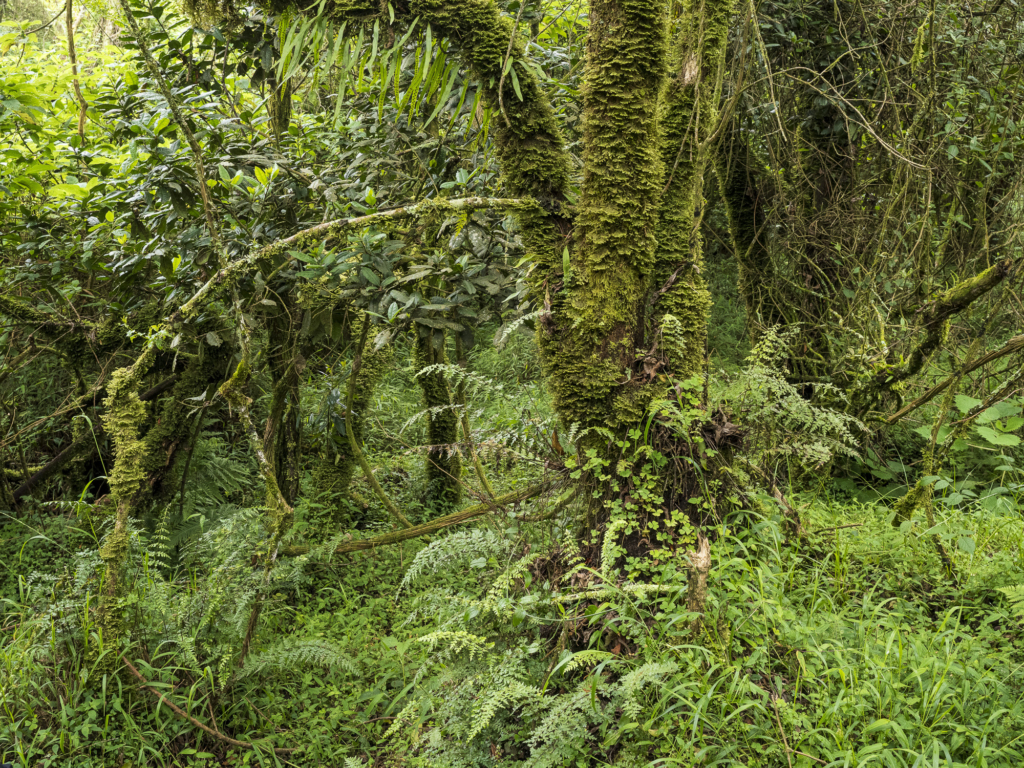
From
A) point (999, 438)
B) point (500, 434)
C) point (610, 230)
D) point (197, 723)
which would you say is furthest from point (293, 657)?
point (999, 438)

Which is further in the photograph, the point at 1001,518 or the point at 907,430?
the point at 907,430

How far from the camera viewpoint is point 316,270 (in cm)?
281

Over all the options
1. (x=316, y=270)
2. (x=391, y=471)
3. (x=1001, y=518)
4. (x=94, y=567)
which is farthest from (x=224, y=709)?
(x=1001, y=518)

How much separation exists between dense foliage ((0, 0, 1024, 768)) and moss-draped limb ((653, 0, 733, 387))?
2 centimetres

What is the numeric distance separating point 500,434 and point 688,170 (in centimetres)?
135

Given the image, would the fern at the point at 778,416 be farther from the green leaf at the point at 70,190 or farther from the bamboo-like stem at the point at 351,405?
the green leaf at the point at 70,190

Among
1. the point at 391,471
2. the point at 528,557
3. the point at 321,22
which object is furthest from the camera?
the point at 391,471

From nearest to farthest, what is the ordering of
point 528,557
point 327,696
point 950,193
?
1. point 528,557
2. point 327,696
3. point 950,193

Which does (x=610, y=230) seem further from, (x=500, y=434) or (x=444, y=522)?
(x=444, y=522)

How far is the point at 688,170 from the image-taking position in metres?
2.77

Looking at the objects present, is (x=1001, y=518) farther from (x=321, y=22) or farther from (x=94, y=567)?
(x=94, y=567)

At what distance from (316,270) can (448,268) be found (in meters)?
0.55

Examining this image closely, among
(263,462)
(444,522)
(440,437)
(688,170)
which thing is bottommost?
(440,437)

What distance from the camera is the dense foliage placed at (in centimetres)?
230
